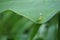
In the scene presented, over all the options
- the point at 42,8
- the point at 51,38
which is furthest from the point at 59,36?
the point at 42,8

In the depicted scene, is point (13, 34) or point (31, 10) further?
point (13, 34)

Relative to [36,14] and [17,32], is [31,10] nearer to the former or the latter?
[36,14]

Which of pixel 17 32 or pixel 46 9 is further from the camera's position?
pixel 17 32

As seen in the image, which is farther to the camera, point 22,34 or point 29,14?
point 22,34

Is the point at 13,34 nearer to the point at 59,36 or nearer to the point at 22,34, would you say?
the point at 22,34

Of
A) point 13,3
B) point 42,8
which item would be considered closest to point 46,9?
point 42,8

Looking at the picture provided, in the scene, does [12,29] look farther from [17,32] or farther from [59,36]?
[59,36]

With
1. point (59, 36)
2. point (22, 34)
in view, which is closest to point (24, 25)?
point (22, 34)
